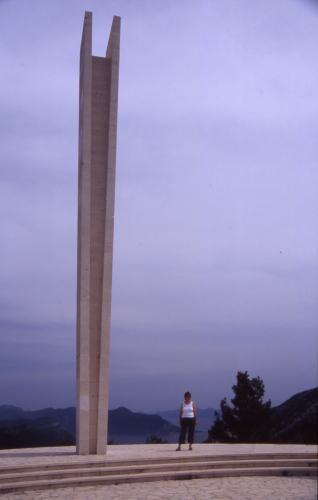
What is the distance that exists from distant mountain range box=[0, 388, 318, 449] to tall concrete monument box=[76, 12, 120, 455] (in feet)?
17.2

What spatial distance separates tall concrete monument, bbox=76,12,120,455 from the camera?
1182 centimetres

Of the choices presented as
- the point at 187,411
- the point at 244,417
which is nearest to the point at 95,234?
the point at 187,411

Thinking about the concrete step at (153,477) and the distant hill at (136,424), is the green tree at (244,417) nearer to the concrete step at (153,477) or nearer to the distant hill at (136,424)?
the concrete step at (153,477)

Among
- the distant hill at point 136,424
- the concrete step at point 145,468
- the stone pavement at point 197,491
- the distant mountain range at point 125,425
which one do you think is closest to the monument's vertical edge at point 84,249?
the concrete step at point 145,468

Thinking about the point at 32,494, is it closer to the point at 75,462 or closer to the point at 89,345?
the point at 75,462

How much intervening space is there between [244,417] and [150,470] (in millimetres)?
14851

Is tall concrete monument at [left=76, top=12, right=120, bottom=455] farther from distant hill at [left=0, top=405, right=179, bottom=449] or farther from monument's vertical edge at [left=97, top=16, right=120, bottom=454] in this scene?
distant hill at [left=0, top=405, right=179, bottom=449]

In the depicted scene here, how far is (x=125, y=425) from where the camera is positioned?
6050 cm

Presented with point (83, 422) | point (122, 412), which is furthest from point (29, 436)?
point (122, 412)

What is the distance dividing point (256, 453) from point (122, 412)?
5742cm

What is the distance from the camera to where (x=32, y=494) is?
8.34 metres

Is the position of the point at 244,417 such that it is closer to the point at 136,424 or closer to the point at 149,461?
the point at 149,461

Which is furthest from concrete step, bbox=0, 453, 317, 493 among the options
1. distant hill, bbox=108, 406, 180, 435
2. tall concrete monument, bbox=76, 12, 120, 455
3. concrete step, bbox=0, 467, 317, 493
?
distant hill, bbox=108, 406, 180, 435

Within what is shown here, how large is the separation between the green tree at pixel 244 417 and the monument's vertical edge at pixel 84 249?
13.1m
